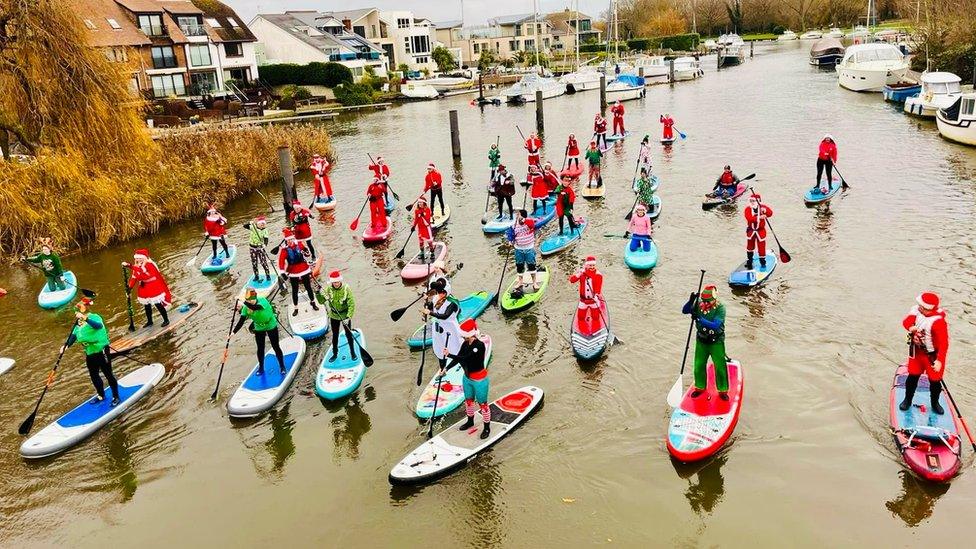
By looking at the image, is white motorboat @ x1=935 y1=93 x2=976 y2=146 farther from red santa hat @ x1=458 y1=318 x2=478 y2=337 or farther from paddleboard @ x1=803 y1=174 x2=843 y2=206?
red santa hat @ x1=458 y1=318 x2=478 y2=337

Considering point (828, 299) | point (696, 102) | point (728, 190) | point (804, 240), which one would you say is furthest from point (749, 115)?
point (828, 299)

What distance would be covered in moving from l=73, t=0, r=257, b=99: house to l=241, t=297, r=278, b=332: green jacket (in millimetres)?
41714

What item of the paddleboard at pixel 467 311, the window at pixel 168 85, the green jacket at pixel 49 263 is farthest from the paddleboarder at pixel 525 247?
the window at pixel 168 85

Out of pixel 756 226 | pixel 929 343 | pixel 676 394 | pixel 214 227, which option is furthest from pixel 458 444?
pixel 214 227

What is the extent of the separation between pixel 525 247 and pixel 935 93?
3003 centimetres

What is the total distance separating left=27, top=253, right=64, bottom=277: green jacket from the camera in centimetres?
1679

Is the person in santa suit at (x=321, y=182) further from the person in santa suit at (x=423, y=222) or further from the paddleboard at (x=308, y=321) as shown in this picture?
the paddleboard at (x=308, y=321)

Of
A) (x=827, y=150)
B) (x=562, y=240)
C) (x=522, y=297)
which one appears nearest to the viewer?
(x=522, y=297)

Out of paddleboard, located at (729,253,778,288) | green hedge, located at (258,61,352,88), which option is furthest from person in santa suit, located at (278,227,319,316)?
green hedge, located at (258,61,352,88)

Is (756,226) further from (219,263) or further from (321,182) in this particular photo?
(321,182)

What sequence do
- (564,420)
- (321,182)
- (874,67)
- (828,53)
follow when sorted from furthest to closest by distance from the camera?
1. (828,53)
2. (874,67)
3. (321,182)
4. (564,420)

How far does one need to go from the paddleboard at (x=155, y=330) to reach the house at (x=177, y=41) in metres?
36.8

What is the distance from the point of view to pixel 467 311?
14969 millimetres

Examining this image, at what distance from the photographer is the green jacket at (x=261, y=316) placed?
1189 cm
